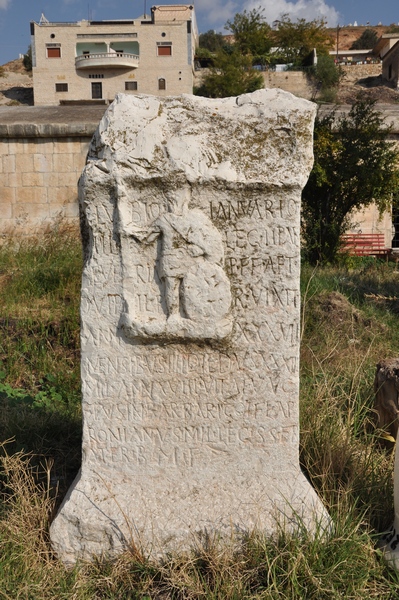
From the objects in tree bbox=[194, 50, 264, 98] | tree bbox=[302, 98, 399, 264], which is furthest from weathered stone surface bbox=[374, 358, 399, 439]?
tree bbox=[194, 50, 264, 98]

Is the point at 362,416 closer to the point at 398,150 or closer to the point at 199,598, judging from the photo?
the point at 199,598

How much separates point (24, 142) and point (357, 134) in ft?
16.5

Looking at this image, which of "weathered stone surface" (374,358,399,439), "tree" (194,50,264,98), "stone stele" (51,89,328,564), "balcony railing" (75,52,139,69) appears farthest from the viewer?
"balcony railing" (75,52,139,69)

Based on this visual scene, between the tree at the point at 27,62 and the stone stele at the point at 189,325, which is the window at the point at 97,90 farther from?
the stone stele at the point at 189,325

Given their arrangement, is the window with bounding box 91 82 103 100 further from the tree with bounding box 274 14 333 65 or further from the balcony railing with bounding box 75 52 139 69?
the tree with bounding box 274 14 333 65

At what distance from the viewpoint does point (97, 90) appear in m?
39.1

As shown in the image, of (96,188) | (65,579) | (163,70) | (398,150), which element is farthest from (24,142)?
(163,70)

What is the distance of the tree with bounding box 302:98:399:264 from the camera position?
26.8 feet

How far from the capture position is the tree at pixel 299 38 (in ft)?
142

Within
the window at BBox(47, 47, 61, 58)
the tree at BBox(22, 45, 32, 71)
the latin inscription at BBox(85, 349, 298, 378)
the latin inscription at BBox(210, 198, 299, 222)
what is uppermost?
the tree at BBox(22, 45, 32, 71)

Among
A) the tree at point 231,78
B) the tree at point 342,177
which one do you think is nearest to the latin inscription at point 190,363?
the tree at point 342,177

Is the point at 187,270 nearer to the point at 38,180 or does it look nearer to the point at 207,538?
the point at 207,538

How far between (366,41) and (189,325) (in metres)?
62.9

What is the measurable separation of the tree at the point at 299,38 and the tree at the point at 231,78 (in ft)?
27.1
